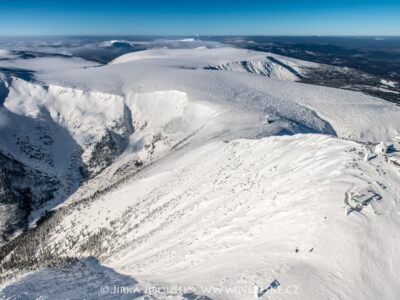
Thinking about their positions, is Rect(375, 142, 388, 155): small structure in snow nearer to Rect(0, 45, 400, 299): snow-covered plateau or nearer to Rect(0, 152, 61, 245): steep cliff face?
Rect(0, 45, 400, 299): snow-covered plateau

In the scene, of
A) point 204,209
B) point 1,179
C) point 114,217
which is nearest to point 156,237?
point 204,209

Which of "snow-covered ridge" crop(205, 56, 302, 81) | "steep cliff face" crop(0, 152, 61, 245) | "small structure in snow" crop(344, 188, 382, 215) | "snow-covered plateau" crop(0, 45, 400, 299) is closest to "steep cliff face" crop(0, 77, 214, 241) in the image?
"steep cliff face" crop(0, 152, 61, 245)

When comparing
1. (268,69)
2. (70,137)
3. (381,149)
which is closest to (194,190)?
(381,149)

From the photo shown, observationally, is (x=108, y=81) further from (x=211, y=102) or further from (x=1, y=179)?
(x=1, y=179)

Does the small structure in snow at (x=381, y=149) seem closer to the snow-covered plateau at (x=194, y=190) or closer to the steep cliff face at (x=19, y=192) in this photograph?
the snow-covered plateau at (x=194, y=190)

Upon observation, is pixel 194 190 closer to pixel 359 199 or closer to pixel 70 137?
pixel 359 199

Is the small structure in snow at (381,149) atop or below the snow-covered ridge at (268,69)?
atop

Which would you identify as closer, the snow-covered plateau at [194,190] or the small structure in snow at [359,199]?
the snow-covered plateau at [194,190]

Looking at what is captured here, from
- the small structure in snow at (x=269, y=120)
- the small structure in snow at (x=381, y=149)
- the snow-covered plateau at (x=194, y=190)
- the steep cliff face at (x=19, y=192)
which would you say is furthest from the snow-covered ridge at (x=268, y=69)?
the small structure in snow at (x=381, y=149)
